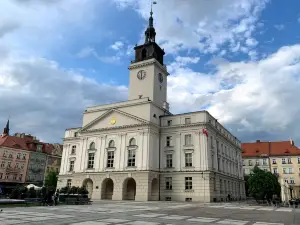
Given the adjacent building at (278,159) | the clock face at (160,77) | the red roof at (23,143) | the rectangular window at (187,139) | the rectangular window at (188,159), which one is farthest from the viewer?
the adjacent building at (278,159)

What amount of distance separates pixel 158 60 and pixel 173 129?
1745 cm

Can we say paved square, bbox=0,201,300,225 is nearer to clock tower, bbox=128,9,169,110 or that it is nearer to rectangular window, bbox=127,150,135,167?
rectangular window, bbox=127,150,135,167

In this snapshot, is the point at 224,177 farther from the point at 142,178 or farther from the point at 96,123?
the point at 96,123

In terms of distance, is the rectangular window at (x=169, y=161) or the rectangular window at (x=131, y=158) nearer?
the rectangular window at (x=131, y=158)

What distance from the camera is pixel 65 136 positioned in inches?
2383

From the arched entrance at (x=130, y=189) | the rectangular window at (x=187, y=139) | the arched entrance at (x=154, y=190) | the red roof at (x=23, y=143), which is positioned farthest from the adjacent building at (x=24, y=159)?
the rectangular window at (x=187, y=139)

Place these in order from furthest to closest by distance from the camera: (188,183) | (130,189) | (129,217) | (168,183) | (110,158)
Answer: (130,189) < (110,158) < (168,183) < (188,183) < (129,217)

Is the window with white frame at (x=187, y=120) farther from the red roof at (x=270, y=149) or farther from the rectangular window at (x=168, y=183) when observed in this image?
the red roof at (x=270, y=149)

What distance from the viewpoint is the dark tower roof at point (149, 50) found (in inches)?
2232

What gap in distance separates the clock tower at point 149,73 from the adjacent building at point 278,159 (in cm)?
3633

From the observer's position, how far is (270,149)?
3046 inches

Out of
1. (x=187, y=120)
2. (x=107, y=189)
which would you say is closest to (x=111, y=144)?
(x=107, y=189)

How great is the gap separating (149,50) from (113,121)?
56.9 ft

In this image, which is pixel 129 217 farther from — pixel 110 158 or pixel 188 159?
pixel 110 158
